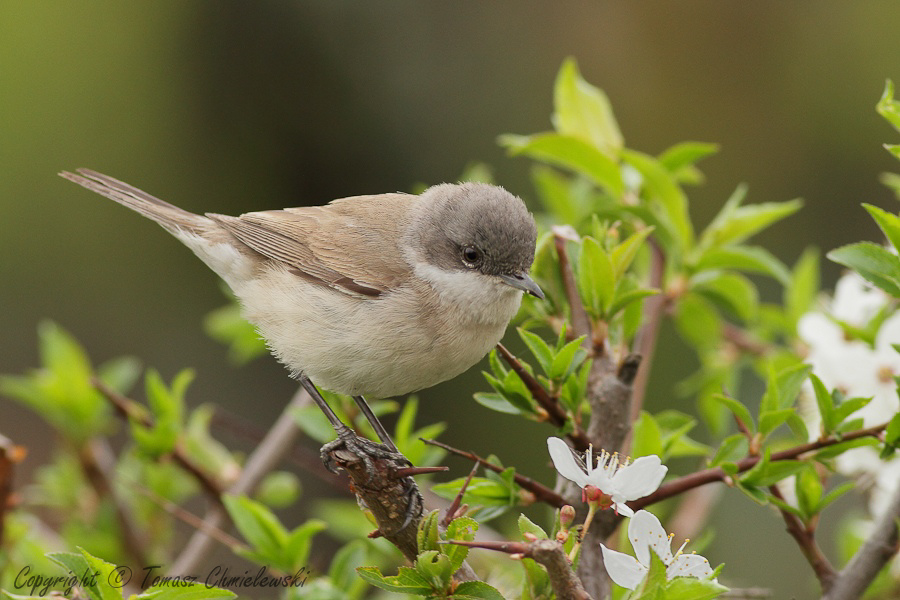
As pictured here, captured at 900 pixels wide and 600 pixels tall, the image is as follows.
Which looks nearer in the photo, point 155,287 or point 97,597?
point 97,597

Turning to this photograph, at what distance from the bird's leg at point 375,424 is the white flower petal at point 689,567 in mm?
895

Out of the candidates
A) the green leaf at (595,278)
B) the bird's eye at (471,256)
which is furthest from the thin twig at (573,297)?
the bird's eye at (471,256)

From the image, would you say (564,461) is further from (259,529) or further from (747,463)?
(259,529)

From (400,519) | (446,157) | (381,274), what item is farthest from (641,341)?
(446,157)

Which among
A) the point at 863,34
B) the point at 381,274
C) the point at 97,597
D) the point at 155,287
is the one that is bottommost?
the point at 155,287

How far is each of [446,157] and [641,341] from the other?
371cm

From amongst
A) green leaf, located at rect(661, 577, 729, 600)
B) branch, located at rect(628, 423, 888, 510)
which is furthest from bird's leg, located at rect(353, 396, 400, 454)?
green leaf, located at rect(661, 577, 729, 600)

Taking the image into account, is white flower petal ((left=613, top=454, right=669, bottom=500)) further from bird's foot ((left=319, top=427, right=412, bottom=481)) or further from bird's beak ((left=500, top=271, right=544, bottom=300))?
bird's beak ((left=500, top=271, right=544, bottom=300))

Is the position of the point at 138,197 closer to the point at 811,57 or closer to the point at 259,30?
the point at 259,30

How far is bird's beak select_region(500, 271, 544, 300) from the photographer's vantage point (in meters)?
2.56

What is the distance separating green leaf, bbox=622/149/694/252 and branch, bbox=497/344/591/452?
35.2 inches

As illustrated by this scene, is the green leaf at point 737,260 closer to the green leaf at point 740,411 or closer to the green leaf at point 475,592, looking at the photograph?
the green leaf at point 740,411

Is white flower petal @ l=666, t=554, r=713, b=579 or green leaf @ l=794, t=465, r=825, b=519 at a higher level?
white flower petal @ l=666, t=554, r=713, b=579

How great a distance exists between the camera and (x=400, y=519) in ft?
6.48
